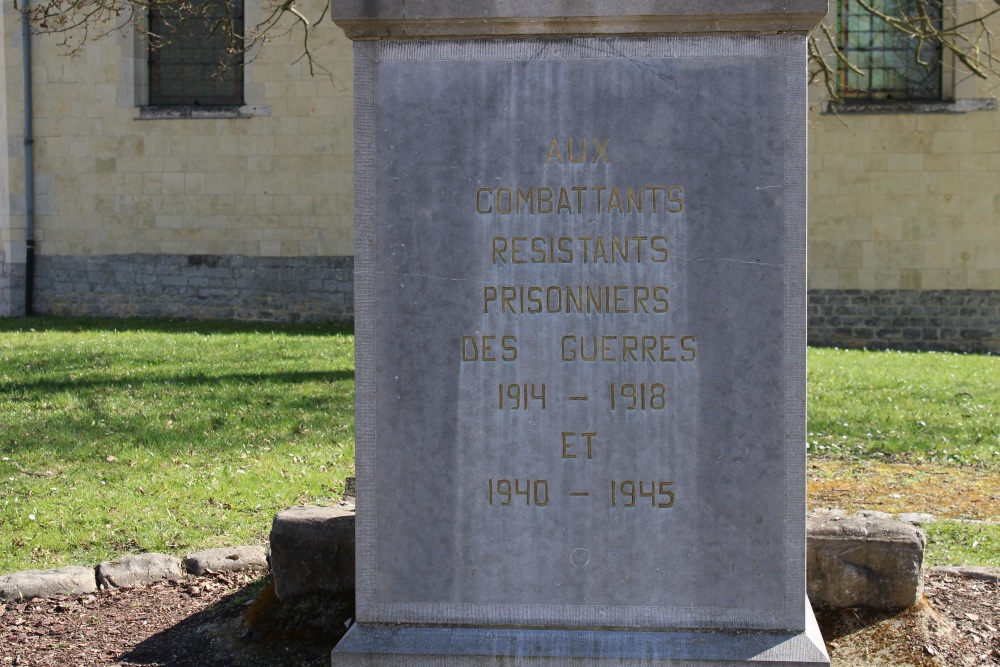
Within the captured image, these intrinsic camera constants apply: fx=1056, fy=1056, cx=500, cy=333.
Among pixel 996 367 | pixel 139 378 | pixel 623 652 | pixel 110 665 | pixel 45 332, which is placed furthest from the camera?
pixel 45 332

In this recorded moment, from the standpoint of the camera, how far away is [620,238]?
10.9 ft

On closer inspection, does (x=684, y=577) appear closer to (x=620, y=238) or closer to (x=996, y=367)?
(x=620, y=238)

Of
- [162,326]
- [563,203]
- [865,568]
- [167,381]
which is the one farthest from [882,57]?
[563,203]

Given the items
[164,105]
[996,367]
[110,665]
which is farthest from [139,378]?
[996,367]

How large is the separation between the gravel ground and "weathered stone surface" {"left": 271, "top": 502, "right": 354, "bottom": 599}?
0.07m

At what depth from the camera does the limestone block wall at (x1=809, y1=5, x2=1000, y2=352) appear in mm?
16531

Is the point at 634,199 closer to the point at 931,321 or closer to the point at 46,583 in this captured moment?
the point at 46,583

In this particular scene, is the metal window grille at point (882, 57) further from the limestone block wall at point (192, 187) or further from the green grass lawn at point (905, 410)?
the limestone block wall at point (192, 187)

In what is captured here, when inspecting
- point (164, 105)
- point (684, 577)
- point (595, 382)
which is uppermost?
point (164, 105)

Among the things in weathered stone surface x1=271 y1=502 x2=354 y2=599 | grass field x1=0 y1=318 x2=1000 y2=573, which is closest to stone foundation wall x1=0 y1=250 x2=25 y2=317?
grass field x1=0 y1=318 x2=1000 y2=573

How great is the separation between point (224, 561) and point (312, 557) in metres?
1.05

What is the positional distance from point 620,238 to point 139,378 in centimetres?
793

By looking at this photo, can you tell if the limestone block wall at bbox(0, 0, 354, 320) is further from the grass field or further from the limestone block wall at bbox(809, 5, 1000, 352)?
the limestone block wall at bbox(809, 5, 1000, 352)

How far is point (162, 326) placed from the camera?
52.1ft
